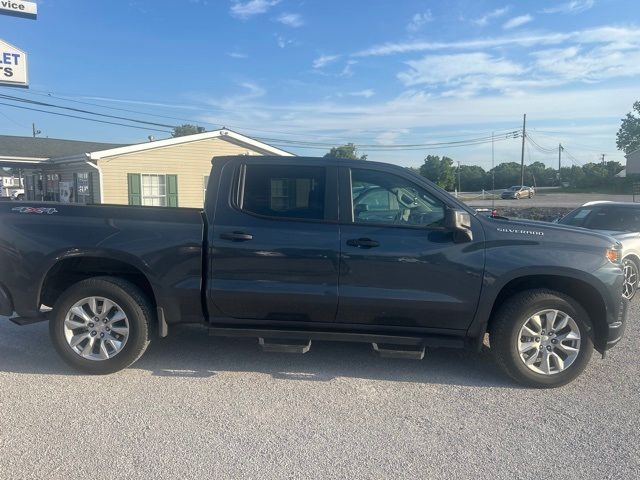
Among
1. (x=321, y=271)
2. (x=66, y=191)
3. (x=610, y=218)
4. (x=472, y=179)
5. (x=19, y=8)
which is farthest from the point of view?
(x=472, y=179)

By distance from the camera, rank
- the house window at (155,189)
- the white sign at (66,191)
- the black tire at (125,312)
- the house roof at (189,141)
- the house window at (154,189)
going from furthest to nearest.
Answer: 1. the white sign at (66,191)
2. the house window at (154,189)
3. the house window at (155,189)
4. the house roof at (189,141)
5. the black tire at (125,312)

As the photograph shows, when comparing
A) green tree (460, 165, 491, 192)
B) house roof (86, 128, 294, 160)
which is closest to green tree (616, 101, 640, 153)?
green tree (460, 165, 491, 192)

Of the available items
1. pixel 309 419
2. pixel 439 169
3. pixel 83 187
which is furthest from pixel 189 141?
pixel 439 169

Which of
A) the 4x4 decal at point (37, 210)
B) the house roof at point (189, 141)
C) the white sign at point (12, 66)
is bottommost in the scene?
the 4x4 decal at point (37, 210)

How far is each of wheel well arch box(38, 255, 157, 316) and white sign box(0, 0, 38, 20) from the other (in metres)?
11.3

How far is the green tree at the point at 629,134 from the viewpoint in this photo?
230 feet

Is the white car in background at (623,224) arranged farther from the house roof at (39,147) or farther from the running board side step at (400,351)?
the house roof at (39,147)

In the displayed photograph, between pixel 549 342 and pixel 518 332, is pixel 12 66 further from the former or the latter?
pixel 549 342

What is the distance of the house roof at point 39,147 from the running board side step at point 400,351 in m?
22.1

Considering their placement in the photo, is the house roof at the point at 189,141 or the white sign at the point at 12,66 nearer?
the white sign at the point at 12,66

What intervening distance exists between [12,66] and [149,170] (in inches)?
277

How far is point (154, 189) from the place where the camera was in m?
21.3

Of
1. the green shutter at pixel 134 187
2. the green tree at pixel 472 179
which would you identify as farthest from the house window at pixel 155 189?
the green tree at pixel 472 179

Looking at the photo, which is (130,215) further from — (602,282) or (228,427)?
(602,282)
